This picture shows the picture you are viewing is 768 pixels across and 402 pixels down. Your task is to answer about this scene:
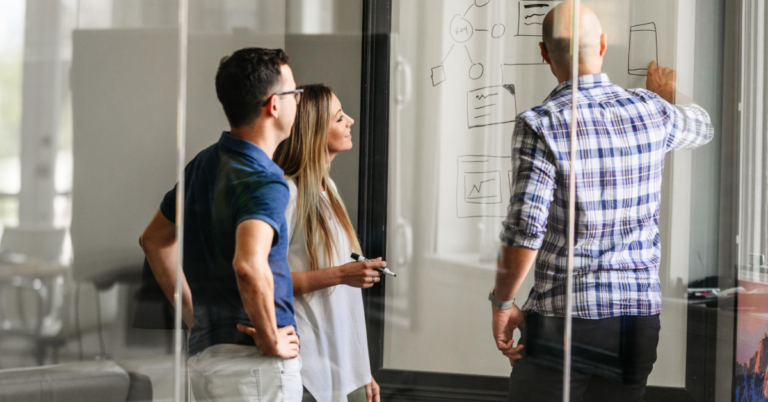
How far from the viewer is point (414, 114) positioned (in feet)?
5.53

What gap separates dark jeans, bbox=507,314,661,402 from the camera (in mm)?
1714

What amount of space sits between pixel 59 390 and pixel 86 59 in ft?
3.55

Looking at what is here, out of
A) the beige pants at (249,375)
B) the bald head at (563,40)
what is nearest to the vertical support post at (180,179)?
the beige pants at (249,375)

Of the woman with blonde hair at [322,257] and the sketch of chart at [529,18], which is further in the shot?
the sketch of chart at [529,18]

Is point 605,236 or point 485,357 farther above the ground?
point 605,236

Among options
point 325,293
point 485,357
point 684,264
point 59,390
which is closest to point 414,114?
point 325,293

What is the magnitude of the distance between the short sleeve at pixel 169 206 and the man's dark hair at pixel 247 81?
1.05 ft

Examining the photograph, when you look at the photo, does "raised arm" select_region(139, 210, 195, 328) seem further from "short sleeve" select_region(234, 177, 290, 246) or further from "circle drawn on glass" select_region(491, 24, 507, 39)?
"circle drawn on glass" select_region(491, 24, 507, 39)

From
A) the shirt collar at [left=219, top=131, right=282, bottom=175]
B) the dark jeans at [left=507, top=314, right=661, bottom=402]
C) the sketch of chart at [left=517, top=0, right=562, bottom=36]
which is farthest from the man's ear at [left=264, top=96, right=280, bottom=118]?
the dark jeans at [left=507, top=314, right=661, bottom=402]

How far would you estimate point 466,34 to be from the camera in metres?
1.71

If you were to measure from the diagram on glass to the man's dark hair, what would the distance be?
18.6 inches

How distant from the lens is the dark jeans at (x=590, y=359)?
171 cm

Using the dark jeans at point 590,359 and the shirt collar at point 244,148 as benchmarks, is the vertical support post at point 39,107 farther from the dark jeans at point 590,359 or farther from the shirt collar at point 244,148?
the dark jeans at point 590,359

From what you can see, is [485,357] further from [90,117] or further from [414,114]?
[90,117]
